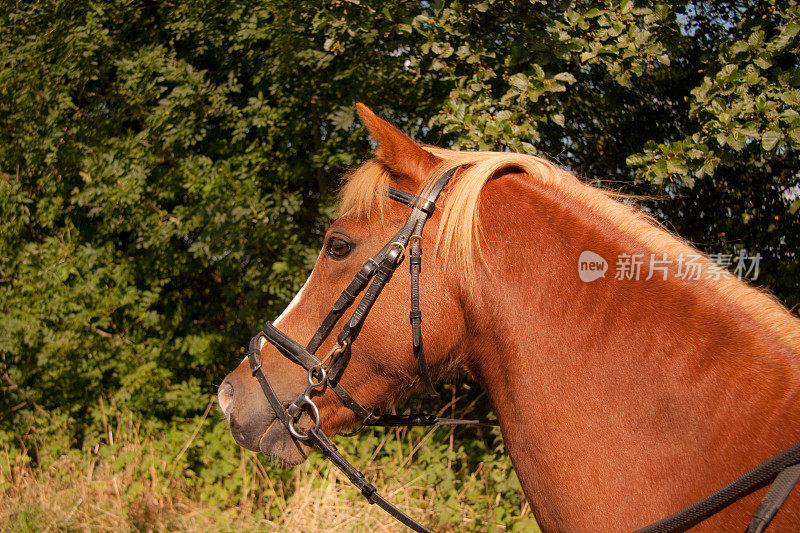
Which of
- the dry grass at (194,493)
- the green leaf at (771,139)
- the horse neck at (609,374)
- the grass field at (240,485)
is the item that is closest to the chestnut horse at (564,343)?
the horse neck at (609,374)

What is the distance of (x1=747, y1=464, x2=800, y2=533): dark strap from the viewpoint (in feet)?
3.70

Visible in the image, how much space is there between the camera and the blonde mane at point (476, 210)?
1392 mm

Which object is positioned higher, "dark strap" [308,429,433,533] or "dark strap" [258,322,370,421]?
"dark strap" [258,322,370,421]

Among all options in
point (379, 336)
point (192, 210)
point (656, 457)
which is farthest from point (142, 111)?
point (656, 457)

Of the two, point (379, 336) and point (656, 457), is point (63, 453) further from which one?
point (656, 457)

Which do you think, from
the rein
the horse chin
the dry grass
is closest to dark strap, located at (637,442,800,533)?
the rein

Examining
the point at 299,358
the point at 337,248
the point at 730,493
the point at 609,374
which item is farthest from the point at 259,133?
the point at 730,493

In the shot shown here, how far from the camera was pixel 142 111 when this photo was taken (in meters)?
4.28

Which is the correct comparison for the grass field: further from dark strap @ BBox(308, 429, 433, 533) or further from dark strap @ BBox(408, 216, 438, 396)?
dark strap @ BBox(408, 216, 438, 396)

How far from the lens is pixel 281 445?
181cm

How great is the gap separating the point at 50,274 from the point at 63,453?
1.92 metres

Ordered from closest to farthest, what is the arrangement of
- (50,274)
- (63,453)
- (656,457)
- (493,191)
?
(656,457)
(493,191)
(50,274)
(63,453)

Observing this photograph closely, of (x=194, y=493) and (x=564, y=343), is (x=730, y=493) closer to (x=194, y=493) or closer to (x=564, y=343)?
(x=564, y=343)

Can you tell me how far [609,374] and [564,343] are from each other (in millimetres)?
143
